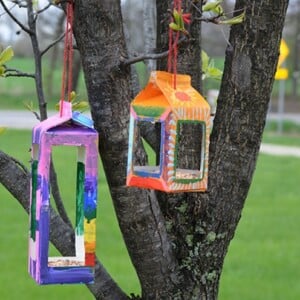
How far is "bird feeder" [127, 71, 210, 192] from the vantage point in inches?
72.8

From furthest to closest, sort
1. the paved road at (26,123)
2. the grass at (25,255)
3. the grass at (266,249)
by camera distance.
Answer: the paved road at (26,123) < the grass at (266,249) < the grass at (25,255)

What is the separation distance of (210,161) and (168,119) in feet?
1.63

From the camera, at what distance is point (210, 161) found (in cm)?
231

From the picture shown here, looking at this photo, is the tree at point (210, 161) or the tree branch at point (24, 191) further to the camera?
the tree branch at point (24, 191)

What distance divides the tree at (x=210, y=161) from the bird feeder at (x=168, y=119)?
0.37 feet

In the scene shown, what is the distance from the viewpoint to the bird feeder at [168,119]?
1.85 meters

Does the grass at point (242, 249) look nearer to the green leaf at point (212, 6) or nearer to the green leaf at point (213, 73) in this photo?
the green leaf at point (213, 73)

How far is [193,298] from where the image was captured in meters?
2.35

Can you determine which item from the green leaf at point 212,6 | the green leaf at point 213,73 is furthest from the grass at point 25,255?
the green leaf at point 212,6

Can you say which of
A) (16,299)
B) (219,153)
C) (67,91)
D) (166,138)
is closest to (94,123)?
(67,91)

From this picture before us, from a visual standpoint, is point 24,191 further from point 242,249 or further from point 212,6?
point 242,249

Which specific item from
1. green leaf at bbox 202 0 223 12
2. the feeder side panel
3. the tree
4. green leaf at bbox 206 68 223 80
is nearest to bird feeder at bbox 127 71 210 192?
the feeder side panel

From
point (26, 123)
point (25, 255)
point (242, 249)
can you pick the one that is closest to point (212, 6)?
point (25, 255)

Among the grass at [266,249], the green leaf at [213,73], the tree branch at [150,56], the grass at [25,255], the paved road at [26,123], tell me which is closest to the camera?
the tree branch at [150,56]
